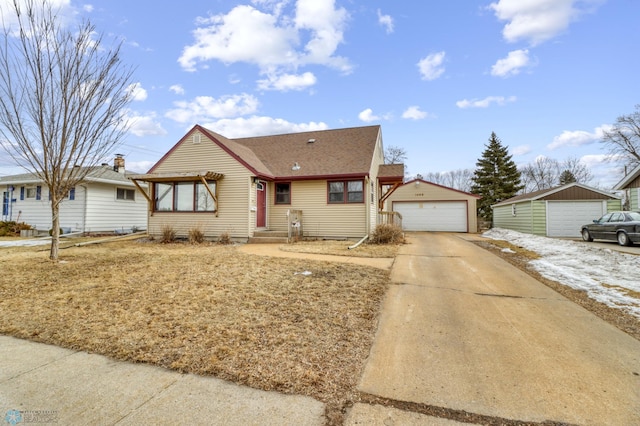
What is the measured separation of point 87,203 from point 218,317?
15.1 meters

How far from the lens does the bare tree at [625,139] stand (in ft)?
89.0

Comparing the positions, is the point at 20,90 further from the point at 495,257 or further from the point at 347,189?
the point at 495,257

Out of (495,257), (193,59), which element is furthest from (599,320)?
(193,59)

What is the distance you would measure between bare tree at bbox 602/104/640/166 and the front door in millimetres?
32872

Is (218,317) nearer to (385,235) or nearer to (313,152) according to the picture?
(385,235)

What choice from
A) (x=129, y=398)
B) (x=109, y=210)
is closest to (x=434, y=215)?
(x=109, y=210)

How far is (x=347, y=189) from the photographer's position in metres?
13.1

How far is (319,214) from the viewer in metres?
13.3

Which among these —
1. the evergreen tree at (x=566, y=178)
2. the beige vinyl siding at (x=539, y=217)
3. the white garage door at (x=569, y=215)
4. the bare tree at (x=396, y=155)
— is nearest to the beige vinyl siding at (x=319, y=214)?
the beige vinyl siding at (x=539, y=217)

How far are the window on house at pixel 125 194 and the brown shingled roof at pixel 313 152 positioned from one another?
6980 millimetres

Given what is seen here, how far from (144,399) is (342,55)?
15098mm

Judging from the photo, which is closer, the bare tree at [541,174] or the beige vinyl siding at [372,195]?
the beige vinyl siding at [372,195]

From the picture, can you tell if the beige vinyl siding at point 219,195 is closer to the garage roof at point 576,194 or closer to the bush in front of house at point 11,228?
the bush in front of house at point 11,228

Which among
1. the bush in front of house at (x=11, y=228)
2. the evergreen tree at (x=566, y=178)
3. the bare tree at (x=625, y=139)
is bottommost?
the bush in front of house at (x=11, y=228)
